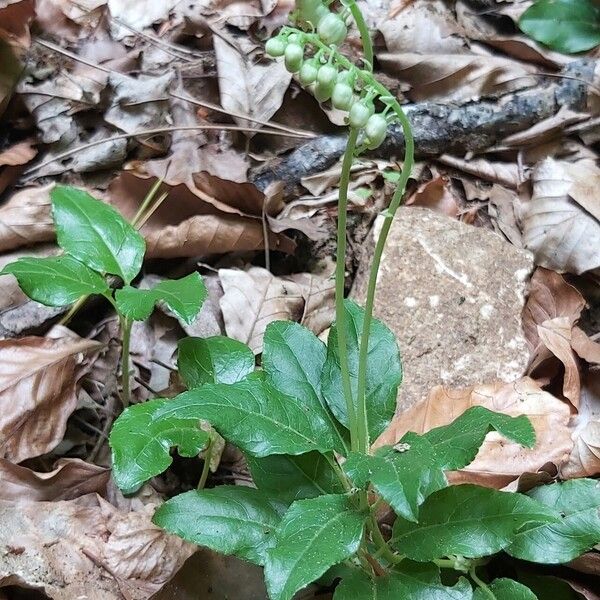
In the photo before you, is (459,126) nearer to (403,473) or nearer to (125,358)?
(125,358)

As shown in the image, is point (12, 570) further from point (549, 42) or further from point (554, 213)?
point (549, 42)

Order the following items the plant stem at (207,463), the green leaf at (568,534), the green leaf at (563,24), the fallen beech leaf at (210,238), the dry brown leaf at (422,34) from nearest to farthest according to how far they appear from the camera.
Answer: the green leaf at (568,534)
the plant stem at (207,463)
the fallen beech leaf at (210,238)
the green leaf at (563,24)
the dry brown leaf at (422,34)

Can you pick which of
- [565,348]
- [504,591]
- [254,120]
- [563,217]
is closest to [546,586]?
[504,591]

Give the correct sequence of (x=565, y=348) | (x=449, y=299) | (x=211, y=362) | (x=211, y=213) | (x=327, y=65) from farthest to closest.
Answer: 1. (x=211, y=213)
2. (x=449, y=299)
3. (x=565, y=348)
4. (x=211, y=362)
5. (x=327, y=65)

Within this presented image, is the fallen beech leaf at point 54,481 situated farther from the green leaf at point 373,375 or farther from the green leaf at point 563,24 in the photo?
the green leaf at point 563,24

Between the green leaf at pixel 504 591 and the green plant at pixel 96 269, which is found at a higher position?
the green plant at pixel 96 269

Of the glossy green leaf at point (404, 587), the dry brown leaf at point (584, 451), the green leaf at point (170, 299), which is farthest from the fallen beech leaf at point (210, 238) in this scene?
the glossy green leaf at point (404, 587)
